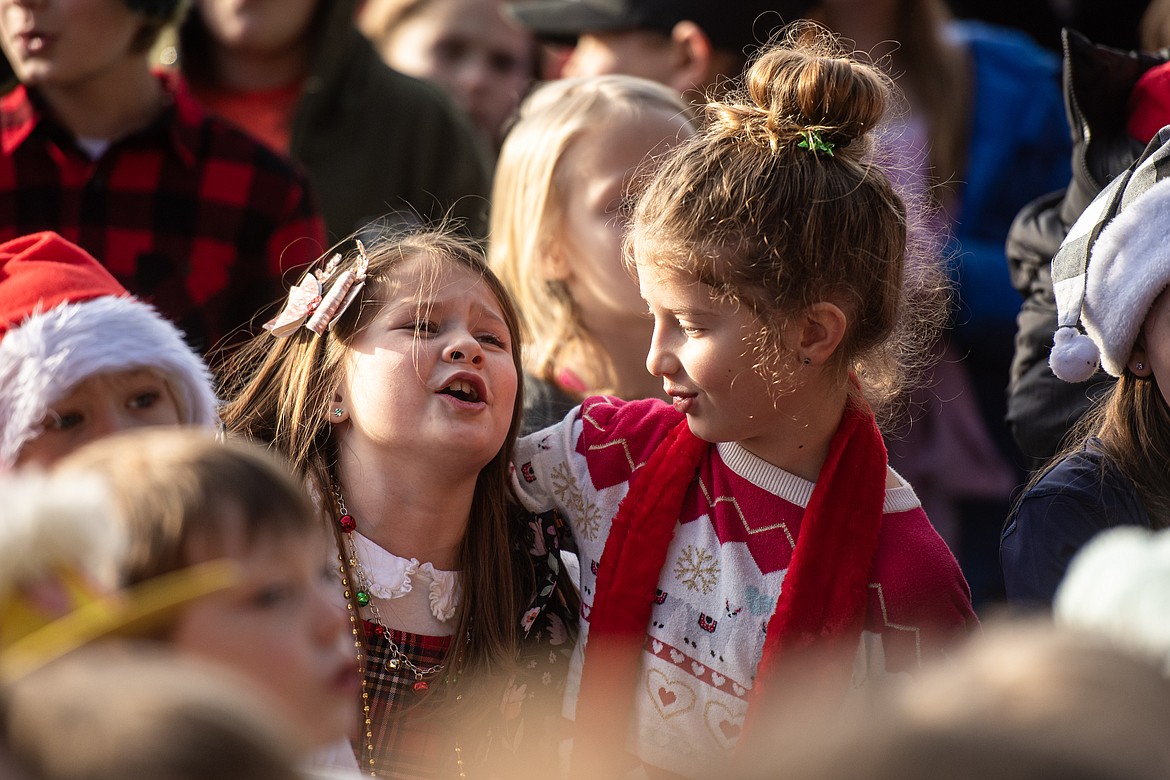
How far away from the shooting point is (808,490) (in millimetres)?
2533

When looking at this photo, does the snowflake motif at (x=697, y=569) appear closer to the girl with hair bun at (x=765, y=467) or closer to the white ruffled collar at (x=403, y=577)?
A: the girl with hair bun at (x=765, y=467)

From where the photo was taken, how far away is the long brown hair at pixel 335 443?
102 inches

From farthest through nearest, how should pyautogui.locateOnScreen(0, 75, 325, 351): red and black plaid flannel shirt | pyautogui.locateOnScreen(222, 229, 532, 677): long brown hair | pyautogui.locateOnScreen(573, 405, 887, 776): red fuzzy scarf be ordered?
pyautogui.locateOnScreen(0, 75, 325, 351): red and black plaid flannel shirt → pyautogui.locateOnScreen(222, 229, 532, 677): long brown hair → pyautogui.locateOnScreen(573, 405, 887, 776): red fuzzy scarf

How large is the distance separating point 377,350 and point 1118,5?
3.61 meters

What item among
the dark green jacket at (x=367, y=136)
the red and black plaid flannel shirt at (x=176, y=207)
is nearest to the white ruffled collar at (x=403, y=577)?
the red and black plaid flannel shirt at (x=176, y=207)

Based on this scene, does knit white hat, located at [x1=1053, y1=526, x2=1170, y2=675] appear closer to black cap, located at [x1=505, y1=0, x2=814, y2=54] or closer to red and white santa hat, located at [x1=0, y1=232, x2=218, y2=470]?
red and white santa hat, located at [x1=0, y1=232, x2=218, y2=470]

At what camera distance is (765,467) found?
2.57m

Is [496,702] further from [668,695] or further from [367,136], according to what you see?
[367,136]

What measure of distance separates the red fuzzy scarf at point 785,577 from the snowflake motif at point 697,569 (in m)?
0.04

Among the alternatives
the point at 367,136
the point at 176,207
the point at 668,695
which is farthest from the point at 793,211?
the point at 367,136

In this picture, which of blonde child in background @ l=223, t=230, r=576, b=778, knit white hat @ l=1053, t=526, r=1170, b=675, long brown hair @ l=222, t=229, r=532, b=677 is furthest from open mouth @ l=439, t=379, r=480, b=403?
knit white hat @ l=1053, t=526, r=1170, b=675

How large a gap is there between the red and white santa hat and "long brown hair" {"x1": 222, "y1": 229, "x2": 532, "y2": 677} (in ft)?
0.86

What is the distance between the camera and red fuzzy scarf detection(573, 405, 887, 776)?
7.77ft

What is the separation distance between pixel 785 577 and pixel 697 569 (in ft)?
0.67
